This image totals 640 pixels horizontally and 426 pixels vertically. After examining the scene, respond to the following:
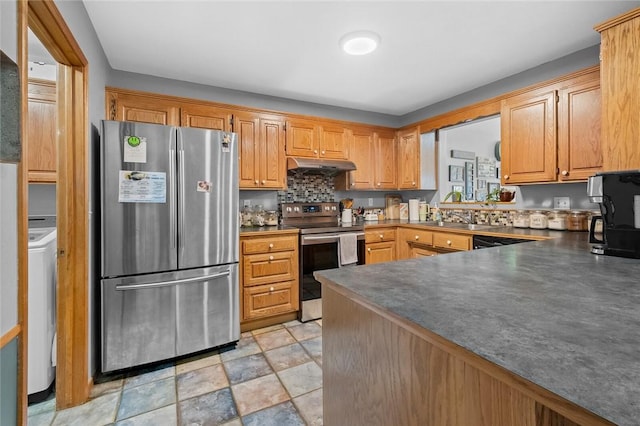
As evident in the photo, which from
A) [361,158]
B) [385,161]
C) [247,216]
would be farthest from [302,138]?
[385,161]

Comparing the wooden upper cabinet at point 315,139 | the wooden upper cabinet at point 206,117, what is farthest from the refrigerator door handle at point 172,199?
the wooden upper cabinet at point 315,139

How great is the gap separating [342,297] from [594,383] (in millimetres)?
681

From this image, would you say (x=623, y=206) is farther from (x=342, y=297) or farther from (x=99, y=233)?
(x=99, y=233)

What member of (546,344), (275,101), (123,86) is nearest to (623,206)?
Answer: (546,344)

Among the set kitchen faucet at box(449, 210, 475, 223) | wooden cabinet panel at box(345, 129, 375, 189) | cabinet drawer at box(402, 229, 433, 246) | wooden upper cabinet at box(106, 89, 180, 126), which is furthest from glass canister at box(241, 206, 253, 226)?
kitchen faucet at box(449, 210, 475, 223)

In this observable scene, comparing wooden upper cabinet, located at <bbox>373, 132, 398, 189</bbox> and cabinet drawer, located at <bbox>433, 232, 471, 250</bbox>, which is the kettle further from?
wooden upper cabinet, located at <bbox>373, 132, 398, 189</bbox>

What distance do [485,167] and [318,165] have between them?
279 cm

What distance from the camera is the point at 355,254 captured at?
10.4ft

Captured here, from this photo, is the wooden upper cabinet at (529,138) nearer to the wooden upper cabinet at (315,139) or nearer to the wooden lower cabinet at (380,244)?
the wooden lower cabinet at (380,244)

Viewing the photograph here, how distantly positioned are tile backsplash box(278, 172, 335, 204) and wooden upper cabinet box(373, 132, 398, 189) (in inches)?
24.9

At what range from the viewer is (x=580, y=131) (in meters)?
2.34

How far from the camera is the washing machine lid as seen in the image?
172cm

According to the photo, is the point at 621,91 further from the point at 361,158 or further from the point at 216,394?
the point at 216,394

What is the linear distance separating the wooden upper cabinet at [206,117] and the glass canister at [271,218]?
101cm
